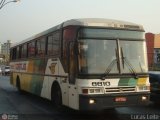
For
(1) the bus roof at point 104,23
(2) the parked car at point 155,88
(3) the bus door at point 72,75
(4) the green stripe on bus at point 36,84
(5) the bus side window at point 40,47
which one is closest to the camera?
(3) the bus door at point 72,75

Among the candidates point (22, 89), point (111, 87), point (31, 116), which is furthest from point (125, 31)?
point (22, 89)

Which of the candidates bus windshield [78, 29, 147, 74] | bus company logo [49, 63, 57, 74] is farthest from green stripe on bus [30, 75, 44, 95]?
bus windshield [78, 29, 147, 74]

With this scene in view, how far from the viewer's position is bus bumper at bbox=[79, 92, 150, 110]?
38.6 feet

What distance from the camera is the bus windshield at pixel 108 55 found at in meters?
12.1

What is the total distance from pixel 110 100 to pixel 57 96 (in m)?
2.96

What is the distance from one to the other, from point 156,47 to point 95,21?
7239 centimetres

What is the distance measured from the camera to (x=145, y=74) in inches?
501

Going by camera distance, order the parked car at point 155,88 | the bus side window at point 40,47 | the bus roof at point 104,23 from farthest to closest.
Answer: the bus side window at point 40,47 → the parked car at point 155,88 → the bus roof at point 104,23

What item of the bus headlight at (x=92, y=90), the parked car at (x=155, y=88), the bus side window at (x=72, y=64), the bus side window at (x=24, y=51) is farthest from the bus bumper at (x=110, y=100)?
the bus side window at (x=24, y=51)

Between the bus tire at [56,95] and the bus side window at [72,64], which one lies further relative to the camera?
the bus tire at [56,95]

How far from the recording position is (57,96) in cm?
1445

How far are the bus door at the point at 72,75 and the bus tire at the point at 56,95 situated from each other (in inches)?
55.1

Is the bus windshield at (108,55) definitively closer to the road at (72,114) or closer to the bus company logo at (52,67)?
the road at (72,114)

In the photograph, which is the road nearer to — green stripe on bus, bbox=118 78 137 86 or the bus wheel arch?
the bus wheel arch
